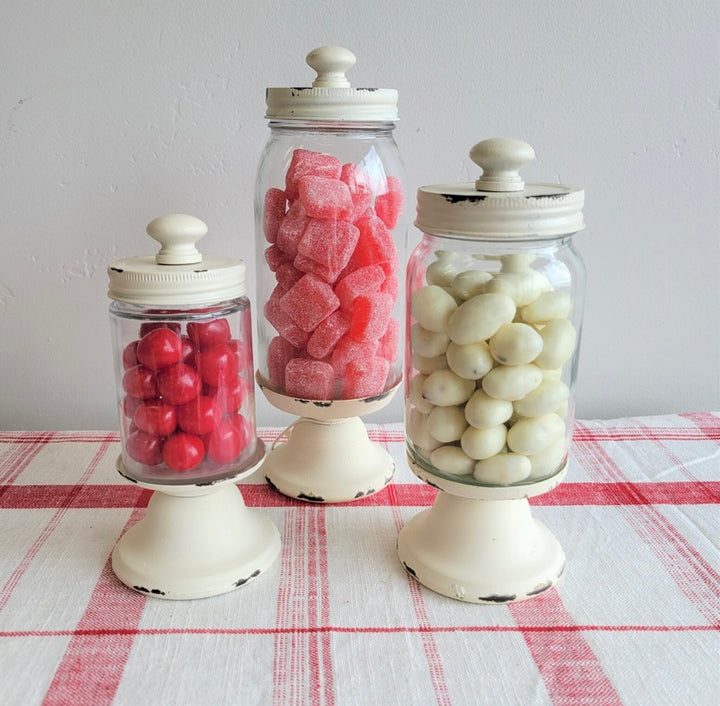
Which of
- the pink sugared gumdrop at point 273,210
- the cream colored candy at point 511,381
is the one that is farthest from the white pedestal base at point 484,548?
the pink sugared gumdrop at point 273,210

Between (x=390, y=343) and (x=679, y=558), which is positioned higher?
(x=390, y=343)

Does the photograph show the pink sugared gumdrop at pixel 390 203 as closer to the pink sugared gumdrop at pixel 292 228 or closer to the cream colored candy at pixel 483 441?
the pink sugared gumdrop at pixel 292 228

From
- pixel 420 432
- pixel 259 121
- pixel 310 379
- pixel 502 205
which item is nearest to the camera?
pixel 502 205

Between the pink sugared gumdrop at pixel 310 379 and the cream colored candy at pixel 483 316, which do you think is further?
the pink sugared gumdrop at pixel 310 379

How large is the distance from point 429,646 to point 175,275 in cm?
39

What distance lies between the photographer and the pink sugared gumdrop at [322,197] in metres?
0.78

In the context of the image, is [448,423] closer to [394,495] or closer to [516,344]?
[516,344]

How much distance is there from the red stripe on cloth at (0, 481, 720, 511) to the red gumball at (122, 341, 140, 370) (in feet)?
0.79

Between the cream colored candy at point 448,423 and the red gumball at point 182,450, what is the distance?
226 mm

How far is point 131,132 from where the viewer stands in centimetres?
101

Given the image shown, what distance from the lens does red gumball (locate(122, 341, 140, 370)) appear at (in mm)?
707

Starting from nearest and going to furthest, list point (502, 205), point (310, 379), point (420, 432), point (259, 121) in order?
point (502, 205)
point (420, 432)
point (310, 379)
point (259, 121)

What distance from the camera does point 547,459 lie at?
0.70 meters

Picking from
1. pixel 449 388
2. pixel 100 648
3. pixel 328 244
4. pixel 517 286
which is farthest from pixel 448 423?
pixel 100 648
